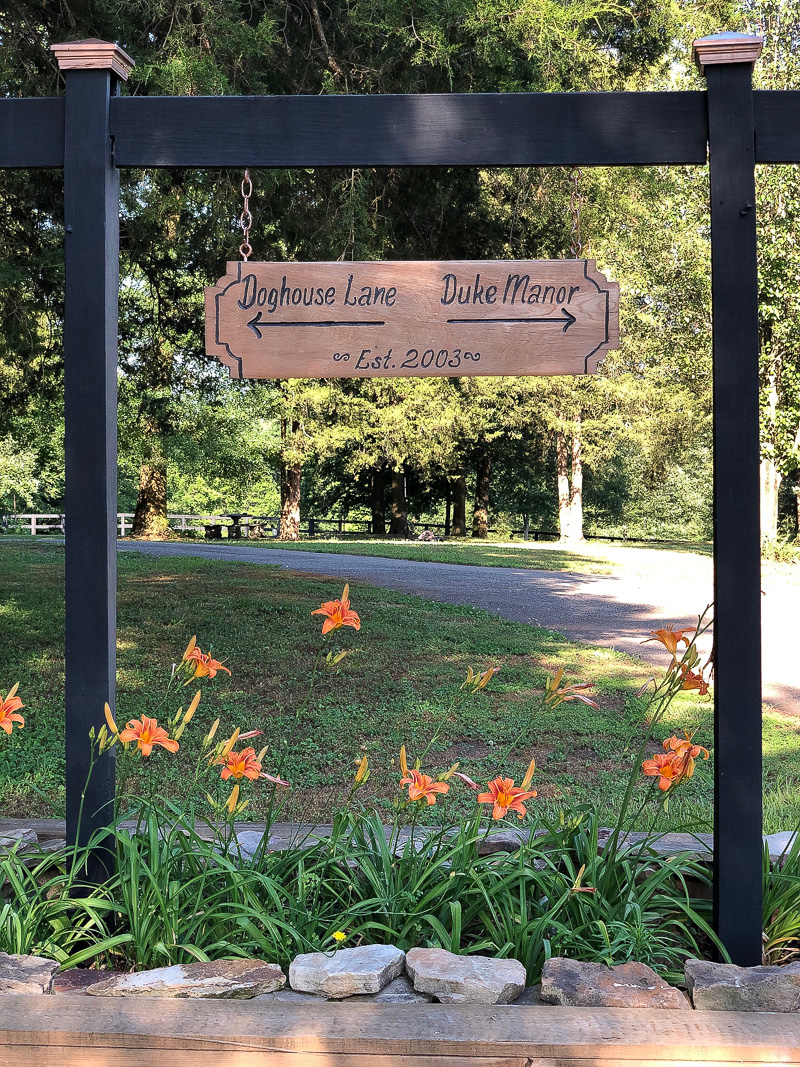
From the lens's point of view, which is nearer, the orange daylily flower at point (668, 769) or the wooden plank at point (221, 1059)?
the wooden plank at point (221, 1059)

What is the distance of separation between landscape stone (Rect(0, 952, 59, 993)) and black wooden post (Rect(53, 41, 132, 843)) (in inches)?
16.7

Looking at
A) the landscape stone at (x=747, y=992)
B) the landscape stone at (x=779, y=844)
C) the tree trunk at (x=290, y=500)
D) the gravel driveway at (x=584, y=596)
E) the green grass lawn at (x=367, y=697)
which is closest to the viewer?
the landscape stone at (x=747, y=992)

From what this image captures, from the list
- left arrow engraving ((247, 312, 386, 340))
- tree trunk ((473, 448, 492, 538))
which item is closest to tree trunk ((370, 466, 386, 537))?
tree trunk ((473, 448, 492, 538))

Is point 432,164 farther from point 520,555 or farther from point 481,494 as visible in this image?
point 481,494

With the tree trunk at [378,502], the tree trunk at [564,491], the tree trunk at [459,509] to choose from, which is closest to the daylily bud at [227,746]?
the tree trunk at [564,491]

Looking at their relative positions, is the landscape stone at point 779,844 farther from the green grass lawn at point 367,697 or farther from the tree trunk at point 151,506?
the tree trunk at point 151,506

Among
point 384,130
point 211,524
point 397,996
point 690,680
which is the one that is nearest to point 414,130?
point 384,130

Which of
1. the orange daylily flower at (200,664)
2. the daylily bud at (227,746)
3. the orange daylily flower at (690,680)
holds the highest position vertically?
the orange daylily flower at (200,664)

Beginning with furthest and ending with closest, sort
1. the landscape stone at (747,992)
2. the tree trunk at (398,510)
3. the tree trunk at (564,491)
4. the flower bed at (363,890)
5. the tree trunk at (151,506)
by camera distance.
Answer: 1. the tree trunk at (398,510)
2. the tree trunk at (564,491)
3. the tree trunk at (151,506)
4. the flower bed at (363,890)
5. the landscape stone at (747,992)

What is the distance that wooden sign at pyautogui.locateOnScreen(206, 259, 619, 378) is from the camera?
8.23 feet

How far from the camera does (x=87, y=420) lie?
2471 millimetres

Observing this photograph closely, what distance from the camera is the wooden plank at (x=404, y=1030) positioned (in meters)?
1.80

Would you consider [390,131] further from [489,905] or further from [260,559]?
[260,559]

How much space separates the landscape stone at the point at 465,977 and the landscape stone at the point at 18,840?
1152 mm
